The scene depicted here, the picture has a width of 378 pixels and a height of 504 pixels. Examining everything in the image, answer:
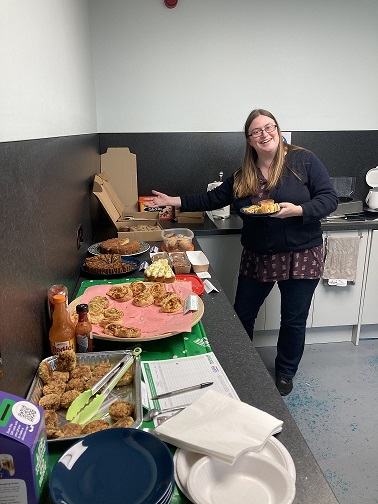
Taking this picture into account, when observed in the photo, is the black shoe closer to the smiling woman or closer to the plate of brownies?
the smiling woman

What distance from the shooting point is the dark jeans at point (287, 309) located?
214 cm

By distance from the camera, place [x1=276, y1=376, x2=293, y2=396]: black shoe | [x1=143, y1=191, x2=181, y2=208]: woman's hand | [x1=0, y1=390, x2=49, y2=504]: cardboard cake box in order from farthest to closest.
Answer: [x1=143, y1=191, x2=181, y2=208]: woman's hand
[x1=276, y1=376, x2=293, y2=396]: black shoe
[x1=0, y1=390, x2=49, y2=504]: cardboard cake box

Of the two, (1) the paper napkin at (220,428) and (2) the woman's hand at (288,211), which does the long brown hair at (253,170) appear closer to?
(2) the woman's hand at (288,211)

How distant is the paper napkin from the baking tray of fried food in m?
0.09

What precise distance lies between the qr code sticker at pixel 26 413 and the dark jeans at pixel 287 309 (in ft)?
5.45

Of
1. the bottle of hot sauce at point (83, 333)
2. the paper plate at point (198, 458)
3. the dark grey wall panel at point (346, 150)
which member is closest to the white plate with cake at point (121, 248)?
the bottle of hot sauce at point (83, 333)

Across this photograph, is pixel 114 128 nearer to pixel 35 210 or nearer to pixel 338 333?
pixel 35 210

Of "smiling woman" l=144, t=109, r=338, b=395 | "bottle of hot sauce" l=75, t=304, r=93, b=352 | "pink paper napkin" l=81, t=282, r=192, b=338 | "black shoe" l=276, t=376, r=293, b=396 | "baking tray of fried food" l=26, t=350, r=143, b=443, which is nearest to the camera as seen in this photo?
"baking tray of fried food" l=26, t=350, r=143, b=443

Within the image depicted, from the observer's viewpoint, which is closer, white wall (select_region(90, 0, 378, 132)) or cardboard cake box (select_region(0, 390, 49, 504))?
cardboard cake box (select_region(0, 390, 49, 504))

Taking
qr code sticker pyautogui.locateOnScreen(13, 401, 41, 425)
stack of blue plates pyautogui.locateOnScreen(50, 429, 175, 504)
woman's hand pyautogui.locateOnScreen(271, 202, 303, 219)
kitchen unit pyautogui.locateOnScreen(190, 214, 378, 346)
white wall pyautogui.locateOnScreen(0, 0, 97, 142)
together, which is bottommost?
kitchen unit pyautogui.locateOnScreen(190, 214, 378, 346)

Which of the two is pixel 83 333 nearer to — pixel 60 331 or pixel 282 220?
pixel 60 331

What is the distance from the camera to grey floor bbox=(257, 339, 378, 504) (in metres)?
1.74

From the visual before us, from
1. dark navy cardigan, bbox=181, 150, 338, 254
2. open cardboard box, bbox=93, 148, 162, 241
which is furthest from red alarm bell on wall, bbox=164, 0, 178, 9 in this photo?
dark navy cardigan, bbox=181, 150, 338, 254

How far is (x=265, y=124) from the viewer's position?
1929 millimetres
